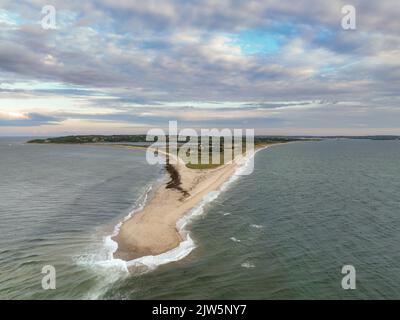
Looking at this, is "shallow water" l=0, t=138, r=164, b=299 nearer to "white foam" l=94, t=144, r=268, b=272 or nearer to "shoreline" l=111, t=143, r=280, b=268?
"white foam" l=94, t=144, r=268, b=272

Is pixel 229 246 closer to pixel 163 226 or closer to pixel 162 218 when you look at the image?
pixel 163 226

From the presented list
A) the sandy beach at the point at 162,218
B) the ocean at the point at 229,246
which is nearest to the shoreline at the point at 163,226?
the sandy beach at the point at 162,218

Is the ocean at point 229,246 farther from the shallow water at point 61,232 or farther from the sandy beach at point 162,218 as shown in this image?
the sandy beach at point 162,218

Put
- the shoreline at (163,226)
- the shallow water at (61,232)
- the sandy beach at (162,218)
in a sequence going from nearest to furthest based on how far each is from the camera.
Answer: the shallow water at (61,232) < the shoreline at (163,226) < the sandy beach at (162,218)

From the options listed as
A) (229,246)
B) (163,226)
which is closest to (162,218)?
(163,226)

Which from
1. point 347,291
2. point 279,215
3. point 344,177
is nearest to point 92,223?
point 279,215

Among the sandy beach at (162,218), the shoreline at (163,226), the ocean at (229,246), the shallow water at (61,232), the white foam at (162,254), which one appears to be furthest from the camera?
the sandy beach at (162,218)

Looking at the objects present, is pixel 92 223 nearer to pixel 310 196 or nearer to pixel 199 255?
pixel 199 255

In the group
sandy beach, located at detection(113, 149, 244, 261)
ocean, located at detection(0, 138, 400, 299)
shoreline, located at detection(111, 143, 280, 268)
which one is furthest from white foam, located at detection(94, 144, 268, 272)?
sandy beach, located at detection(113, 149, 244, 261)

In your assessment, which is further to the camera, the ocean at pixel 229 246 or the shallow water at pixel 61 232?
the shallow water at pixel 61 232
